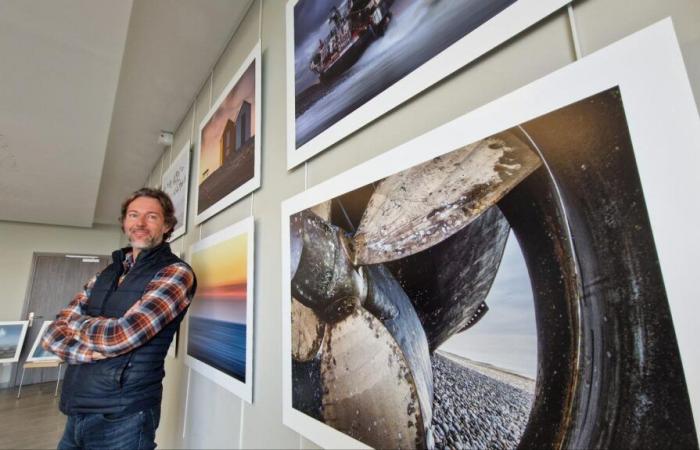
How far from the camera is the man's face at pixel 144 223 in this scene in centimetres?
137

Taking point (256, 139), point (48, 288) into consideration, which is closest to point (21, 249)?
point (48, 288)

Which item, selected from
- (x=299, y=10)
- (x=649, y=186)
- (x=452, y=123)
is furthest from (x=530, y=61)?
(x=299, y=10)

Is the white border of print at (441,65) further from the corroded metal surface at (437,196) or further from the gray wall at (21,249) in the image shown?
the gray wall at (21,249)

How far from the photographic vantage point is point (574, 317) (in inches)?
16.1

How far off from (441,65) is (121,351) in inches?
50.3

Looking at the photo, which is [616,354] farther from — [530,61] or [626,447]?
[530,61]

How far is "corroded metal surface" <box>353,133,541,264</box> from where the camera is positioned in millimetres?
495

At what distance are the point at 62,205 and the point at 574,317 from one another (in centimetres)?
550

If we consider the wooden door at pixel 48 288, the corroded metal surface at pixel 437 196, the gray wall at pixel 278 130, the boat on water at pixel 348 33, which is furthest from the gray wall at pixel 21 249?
the corroded metal surface at pixel 437 196

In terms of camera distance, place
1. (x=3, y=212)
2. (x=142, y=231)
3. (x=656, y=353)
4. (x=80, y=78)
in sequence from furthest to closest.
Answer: (x=3, y=212), (x=80, y=78), (x=142, y=231), (x=656, y=353)

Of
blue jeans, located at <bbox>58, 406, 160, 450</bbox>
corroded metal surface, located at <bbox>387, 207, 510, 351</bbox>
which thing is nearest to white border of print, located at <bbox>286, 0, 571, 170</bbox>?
corroded metal surface, located at <bbox>387, 207, 510, 351</bbox>

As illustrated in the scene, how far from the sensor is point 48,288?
5.21 metres

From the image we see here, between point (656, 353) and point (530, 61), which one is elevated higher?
point (530, 61)

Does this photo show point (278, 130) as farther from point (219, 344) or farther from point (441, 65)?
point (219, 344)
